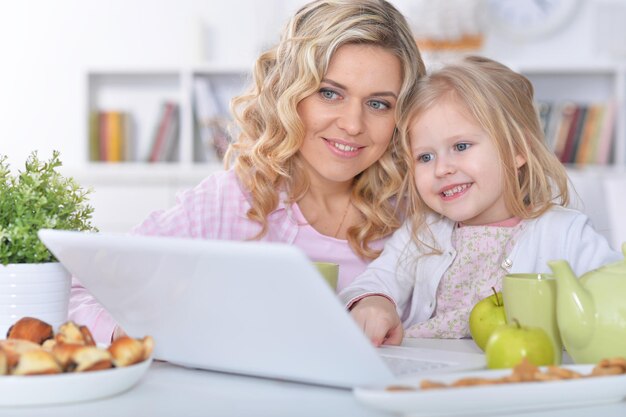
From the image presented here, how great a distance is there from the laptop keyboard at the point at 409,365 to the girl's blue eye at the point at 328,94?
0.81 meters

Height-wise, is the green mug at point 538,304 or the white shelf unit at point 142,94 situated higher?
the white shelf unit at point 142,94

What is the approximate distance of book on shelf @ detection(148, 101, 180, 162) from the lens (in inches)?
151

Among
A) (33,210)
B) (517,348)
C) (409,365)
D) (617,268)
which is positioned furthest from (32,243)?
(617,268)

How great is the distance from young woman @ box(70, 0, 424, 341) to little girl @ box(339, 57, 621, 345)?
0.28ft

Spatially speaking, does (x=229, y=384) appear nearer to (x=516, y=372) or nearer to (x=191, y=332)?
(x=191, y=332)

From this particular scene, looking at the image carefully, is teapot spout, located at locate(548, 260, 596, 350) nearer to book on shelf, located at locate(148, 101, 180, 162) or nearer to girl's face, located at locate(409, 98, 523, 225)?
girl's face, located at locate(409, 98, 523, 225)

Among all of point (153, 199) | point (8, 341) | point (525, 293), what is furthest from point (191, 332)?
point (153, 199)

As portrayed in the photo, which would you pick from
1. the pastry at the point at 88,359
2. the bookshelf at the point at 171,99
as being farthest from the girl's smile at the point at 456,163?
the bookshelf at the point at 171,99

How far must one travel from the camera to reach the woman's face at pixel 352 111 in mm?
1653

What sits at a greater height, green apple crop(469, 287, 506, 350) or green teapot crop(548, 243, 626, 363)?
green teapot crop(548, 243, 626, 363)

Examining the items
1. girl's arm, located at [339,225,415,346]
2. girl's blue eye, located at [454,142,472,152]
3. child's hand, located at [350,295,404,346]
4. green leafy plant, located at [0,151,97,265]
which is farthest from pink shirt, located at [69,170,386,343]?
green leafy plant, located at [0,151,97,265]

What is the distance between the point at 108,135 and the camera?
12.7 feet

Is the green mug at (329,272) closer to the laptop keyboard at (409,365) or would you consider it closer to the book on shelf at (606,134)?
the laptop keyboard at (409,365)

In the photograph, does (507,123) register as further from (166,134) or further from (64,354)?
(166,134)
